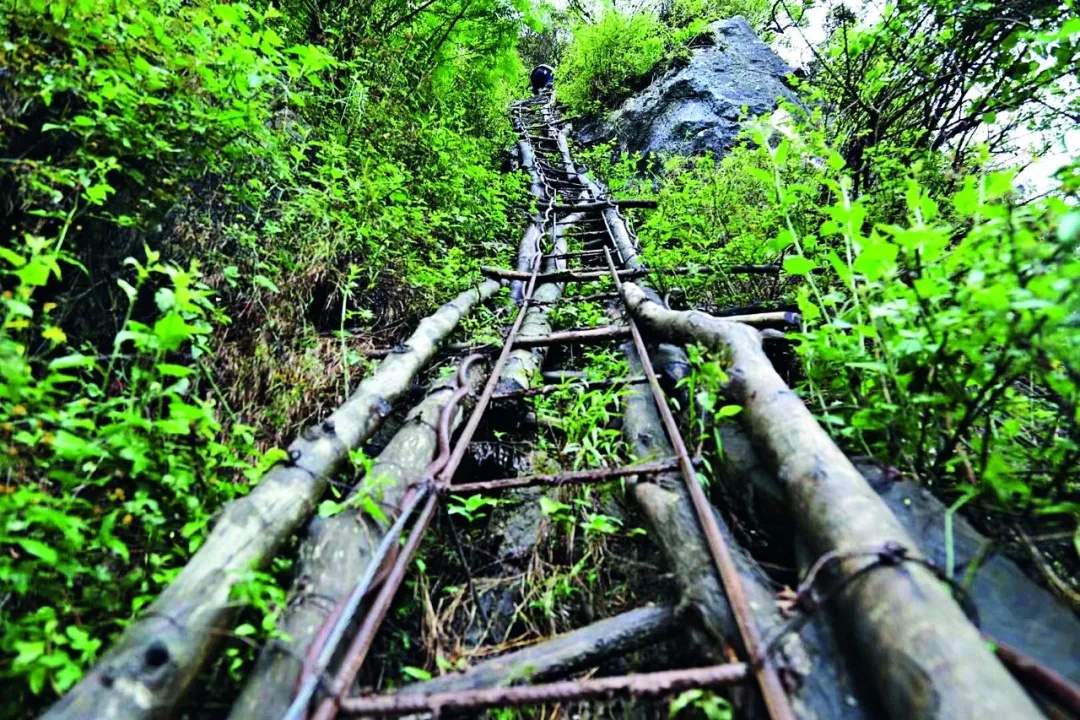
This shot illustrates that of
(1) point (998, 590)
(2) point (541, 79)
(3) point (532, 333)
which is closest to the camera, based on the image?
(1) point (998, 590)

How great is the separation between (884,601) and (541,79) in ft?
67.6

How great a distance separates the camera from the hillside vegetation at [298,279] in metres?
1.48

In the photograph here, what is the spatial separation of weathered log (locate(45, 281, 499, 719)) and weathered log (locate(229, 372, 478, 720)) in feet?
0.46

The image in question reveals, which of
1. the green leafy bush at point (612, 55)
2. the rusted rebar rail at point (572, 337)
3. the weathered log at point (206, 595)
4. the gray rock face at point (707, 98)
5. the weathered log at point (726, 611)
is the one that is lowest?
the weathered log at point (206, 595)

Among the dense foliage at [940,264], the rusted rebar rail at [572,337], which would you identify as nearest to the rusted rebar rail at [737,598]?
the dense foliage at [940,264]

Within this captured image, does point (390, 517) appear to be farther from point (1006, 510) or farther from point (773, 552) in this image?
point (1006, 510)

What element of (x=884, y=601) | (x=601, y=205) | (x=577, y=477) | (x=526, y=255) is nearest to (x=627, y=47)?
(x=601, y=205)

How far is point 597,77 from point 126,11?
12311 millimetres

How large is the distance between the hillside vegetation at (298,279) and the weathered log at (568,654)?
13.4 inches

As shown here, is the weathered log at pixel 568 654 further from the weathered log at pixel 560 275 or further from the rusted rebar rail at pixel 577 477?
the weathered log at pixel 560 275

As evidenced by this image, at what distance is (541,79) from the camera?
61.5 ft

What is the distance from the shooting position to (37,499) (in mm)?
1380

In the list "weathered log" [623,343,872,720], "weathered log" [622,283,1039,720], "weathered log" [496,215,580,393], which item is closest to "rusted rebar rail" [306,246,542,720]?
"weathered log" [496,215,580,393]

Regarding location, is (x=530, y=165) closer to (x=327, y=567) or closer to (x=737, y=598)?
(x=327, y=567)
